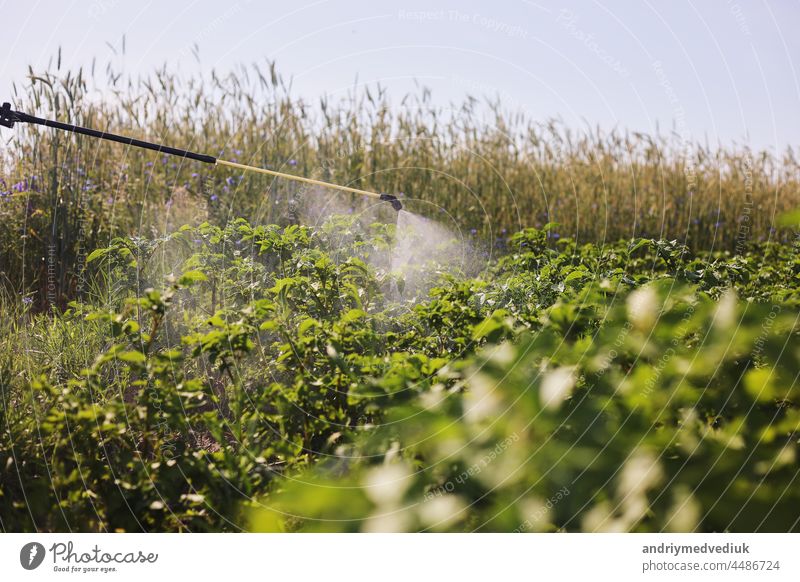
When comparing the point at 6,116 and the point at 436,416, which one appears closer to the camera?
the point at 436,416

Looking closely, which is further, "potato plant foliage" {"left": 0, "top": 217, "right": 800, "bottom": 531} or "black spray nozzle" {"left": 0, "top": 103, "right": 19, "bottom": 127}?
"black spray nozzle" {"left": 0, "top": 103, "right": 19, "bottom": 127}

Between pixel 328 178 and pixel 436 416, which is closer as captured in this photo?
→ pixel 436 416

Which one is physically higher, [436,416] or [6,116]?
[6,116]

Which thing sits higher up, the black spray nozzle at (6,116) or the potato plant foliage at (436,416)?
the black spray nozzle at (6,116)

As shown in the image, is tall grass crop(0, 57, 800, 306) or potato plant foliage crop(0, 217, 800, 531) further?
tall grass crop(0, 57, 800, 306)

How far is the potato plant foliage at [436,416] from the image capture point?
135 centimetres

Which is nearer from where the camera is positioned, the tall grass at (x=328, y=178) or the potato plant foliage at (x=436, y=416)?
the potato plant foliage at (x=436, y=416)

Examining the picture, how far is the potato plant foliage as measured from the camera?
135 cm

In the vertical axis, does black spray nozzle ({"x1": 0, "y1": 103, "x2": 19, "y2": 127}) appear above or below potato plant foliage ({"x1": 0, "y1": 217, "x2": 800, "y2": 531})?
above

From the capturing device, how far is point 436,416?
1.34m

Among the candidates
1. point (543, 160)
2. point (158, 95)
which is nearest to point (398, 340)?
point (158, 95)

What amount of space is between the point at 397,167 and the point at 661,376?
18.4ft
